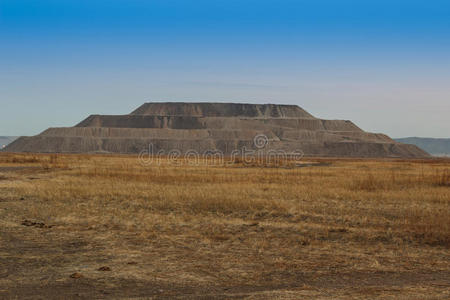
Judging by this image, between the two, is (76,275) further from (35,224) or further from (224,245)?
(35,224)

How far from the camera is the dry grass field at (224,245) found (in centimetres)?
934

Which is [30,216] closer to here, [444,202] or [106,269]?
[106,269]

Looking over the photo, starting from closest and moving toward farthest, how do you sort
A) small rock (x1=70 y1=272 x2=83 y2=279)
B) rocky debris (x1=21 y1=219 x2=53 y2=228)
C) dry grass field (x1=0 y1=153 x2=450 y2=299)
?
dry grass field (x1=0 y1=153 x2=450 y2=299) < small rock (x1=70 y1=272 x2=83 y2=279) < rocky debris (x1=21 y1=219 x2=53 y2=228)

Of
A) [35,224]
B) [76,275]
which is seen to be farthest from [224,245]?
[35,224]

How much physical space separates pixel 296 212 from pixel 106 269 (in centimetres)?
947

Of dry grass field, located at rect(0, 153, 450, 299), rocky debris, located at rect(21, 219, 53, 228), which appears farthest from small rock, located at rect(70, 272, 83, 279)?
rocky debris, located at rect(21, 219, 53, 228)

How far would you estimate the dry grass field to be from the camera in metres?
9.34

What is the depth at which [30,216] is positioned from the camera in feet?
59.8

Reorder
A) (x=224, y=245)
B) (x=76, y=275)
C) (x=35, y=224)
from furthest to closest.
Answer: (x=35, y=224) → (x=224, y=245) → (x=76, y=275)

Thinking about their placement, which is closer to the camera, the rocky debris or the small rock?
the small rock

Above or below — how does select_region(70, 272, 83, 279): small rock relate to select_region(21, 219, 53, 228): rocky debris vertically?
below

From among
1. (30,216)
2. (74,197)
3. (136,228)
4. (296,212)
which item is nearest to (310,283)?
(136,228)

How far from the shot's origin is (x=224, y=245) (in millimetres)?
13211

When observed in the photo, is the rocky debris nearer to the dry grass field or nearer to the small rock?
the dry grass field
